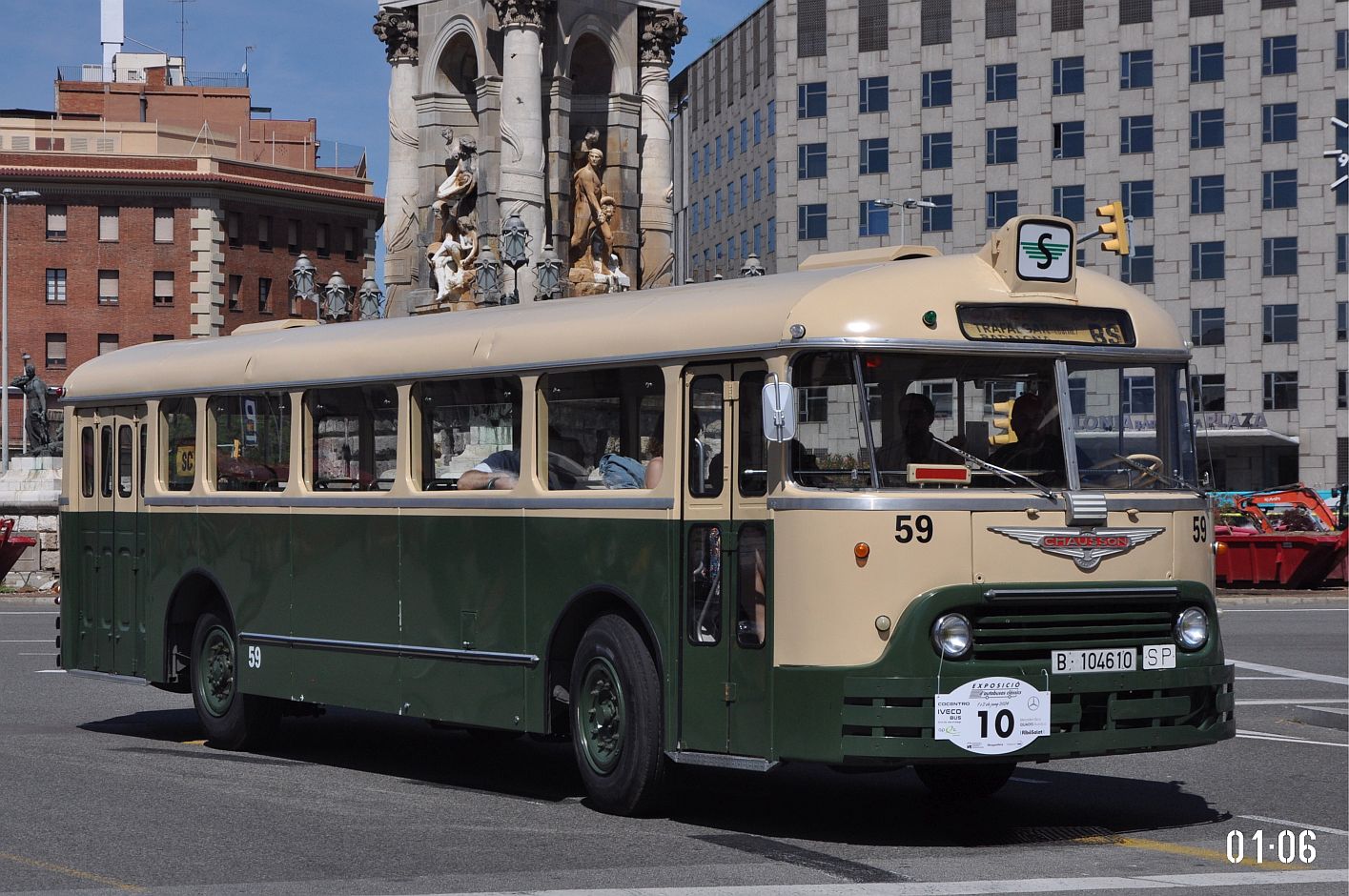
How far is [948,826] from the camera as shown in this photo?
10750mm

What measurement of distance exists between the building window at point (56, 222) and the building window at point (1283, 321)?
48.9 metres

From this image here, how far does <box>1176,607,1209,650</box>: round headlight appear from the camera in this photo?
10438mm

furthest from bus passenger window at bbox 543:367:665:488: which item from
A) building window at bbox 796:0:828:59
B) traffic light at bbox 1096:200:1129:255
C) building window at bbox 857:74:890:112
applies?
building window at bbox 796:0:828:59

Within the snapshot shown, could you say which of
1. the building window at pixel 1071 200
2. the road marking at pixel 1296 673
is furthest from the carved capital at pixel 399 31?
the building window at pixel 1071 200

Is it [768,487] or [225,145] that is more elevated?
[225,145]

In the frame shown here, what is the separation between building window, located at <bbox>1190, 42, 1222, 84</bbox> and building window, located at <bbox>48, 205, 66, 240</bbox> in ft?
152

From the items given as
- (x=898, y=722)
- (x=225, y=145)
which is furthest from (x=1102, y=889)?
(x=225, y=145)

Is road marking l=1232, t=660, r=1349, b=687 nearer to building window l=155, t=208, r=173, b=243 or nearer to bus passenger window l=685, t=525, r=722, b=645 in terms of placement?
bus passenger window l=685, t=525, r=722, b=645

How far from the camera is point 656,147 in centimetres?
3225

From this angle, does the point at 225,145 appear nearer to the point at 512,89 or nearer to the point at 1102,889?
the point at 512,89

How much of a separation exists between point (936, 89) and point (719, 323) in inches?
2768

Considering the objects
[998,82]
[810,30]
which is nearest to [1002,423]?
[998,82]

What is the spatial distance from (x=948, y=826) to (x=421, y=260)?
21895mm

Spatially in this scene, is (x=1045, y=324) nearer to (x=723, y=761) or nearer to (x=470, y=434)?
(x=723, y=761)
